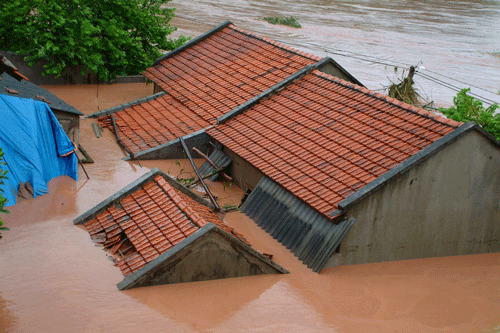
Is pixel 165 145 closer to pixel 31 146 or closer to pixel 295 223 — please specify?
pixel 31 146

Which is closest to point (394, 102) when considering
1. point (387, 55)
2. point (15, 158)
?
point (15, 158)

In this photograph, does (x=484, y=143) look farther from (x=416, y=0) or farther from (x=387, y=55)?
(x=416, y=0)

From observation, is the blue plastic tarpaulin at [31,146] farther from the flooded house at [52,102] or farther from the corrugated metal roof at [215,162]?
the corrugated metal roof at [215,162]

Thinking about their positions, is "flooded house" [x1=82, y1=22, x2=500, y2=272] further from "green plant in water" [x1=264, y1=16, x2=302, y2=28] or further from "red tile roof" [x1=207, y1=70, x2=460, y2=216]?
"green plant in water" [x1=264, y1=16, x2=302, y2=28]

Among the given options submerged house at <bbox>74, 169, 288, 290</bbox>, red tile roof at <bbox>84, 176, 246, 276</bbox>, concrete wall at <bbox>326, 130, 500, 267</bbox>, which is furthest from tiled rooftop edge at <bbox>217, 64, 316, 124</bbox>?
concrete wall at <bbox>326, 130, 500, 267</bbox>

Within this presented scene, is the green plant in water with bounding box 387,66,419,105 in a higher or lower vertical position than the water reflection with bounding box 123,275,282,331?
lower
